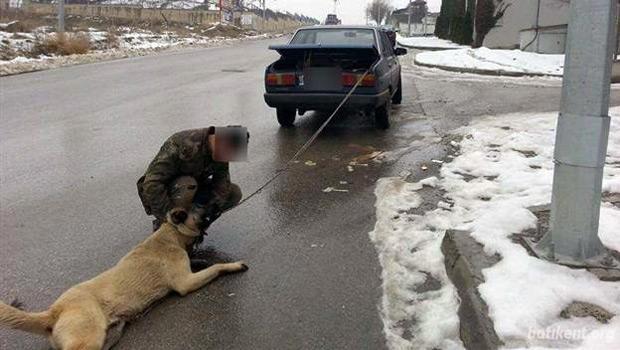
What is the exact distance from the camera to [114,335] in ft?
11.1

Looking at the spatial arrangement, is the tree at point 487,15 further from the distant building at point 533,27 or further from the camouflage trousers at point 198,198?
the camouflage trousers at point 198,198

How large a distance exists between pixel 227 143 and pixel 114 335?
5.03ft

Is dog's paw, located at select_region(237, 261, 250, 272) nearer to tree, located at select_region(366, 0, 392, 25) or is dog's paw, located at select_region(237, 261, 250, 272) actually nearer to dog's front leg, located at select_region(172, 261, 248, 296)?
dog's front leg, located at select_region(172, 261, 248, 296)

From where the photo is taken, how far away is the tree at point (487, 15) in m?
29.1

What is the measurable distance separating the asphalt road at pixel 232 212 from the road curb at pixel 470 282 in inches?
19.1

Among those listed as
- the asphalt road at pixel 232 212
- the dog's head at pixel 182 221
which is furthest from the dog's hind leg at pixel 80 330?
the dog's head at pixel 182 221

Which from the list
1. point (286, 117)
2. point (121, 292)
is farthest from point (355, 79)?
point (121, 292)

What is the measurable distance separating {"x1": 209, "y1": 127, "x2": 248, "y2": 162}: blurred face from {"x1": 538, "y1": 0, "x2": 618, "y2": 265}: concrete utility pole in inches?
83.7

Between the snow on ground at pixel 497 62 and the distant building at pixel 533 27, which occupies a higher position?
the distant building at pixel 533 27

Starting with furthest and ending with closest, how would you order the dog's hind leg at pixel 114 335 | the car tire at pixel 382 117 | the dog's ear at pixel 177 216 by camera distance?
1. the car tire at pixel 382 117
2. the dog's ear at pixel 177 216
3. the dog's hind leg at pixel 114 335

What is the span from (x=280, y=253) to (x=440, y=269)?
1220 millimetres

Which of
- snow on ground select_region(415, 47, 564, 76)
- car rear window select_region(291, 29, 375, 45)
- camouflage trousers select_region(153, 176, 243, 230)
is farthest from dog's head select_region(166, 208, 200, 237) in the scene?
snow on ground select_region(415, 47, 564, 76)

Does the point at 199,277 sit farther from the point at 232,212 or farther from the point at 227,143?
the point at 232,212

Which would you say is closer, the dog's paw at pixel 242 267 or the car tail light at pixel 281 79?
the dog's paw at pixel 242 267
